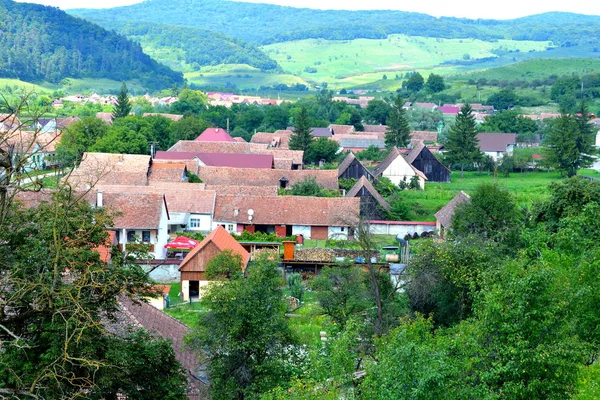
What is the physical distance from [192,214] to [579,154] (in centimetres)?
3150

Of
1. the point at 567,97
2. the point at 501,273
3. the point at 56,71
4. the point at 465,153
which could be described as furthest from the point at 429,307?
the point at 56,71

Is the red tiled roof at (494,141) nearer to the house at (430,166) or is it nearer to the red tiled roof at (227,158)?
the house at (430,166)

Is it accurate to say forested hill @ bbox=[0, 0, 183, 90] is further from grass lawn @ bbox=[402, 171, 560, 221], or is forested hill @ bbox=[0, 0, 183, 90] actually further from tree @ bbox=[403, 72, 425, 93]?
grass lawn @ bbox=[402, 171, 560, 221]

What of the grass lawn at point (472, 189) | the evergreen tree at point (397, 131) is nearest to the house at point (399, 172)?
the grass lawn at point (472, 189)

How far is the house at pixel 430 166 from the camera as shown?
5525 centimetres

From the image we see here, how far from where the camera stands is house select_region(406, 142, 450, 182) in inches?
2175

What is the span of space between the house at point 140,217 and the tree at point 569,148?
33054 millimetres

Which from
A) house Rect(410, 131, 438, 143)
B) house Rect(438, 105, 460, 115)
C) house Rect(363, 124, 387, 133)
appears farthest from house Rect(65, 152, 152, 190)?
house Rect(438, 105, 460, 115)

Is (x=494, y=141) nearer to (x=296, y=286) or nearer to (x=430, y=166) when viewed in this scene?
(x=430, y=166)

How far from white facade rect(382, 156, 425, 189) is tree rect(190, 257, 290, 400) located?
36743 millimetres

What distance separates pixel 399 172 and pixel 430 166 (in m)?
4.49

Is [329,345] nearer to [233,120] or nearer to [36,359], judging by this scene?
[36,359]

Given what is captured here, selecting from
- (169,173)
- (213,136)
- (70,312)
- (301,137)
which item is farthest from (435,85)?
(70,312)

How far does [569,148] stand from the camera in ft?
185
